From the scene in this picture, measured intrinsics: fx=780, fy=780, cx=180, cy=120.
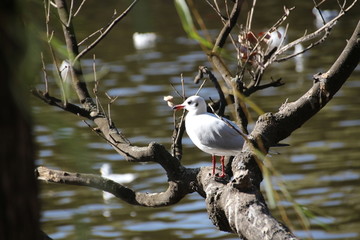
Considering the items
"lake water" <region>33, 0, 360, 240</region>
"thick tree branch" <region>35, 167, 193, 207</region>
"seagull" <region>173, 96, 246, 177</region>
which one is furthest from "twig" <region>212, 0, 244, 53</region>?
"lake water" <region>33, 0, 360, 240</region>

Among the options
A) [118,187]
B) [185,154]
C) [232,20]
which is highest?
[232,20]

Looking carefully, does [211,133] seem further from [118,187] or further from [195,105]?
[118,187]

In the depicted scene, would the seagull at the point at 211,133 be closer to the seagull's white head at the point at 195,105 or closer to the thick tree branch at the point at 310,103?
the seagull's white head at the point at 195,105

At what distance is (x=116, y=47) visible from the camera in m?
15.5

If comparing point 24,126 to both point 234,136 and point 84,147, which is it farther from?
point 234,136

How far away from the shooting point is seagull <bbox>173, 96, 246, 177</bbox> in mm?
3482

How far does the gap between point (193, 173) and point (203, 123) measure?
0.61m

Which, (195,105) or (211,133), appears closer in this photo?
(211,133)

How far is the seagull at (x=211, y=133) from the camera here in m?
3.48

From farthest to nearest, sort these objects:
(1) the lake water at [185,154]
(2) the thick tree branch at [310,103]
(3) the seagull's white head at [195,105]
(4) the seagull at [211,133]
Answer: (1) the lake water at [185,154] < (3) the seagull's white head at [195,105] < (4) the seagull at [211,133] < (2) the thick tree branch at [310,103]

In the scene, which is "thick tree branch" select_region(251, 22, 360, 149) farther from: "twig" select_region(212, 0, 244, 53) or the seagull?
the seagull

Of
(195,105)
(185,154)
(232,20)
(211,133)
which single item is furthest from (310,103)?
(185,154)

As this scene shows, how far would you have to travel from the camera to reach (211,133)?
359 cm

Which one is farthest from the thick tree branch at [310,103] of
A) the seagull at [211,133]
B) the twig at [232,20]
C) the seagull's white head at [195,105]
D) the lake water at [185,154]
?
the lake water at [185,154]
